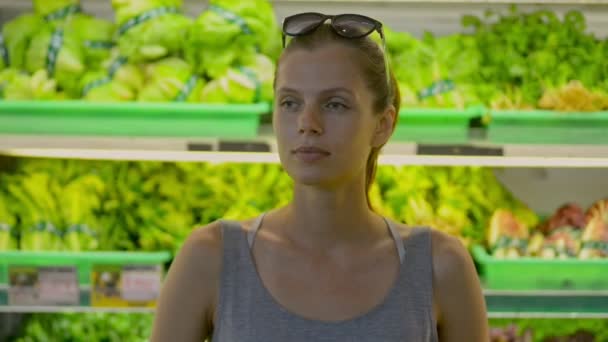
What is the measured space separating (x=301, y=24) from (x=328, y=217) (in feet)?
1.00

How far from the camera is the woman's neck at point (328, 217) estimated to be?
54.8 inches

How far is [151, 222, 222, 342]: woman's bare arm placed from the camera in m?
1.38

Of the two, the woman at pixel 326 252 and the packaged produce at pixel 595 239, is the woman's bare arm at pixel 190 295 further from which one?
the packaged produce at pixel 595 239

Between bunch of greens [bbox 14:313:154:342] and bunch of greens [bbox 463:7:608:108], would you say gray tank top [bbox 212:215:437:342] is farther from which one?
bunch of greens [bbox 14:313:154:342]

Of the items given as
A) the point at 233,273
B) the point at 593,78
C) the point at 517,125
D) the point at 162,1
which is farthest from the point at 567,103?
the point at 233,273

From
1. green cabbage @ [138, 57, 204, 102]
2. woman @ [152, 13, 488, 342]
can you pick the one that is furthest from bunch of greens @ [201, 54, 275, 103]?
woman @ [152, 13, 488, 342]

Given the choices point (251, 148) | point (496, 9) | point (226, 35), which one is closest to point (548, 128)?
point (496, 9)

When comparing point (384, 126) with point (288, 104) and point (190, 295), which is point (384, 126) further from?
point (190, 295)

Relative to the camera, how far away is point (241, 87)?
245 centimetres

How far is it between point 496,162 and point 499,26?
18.2 inches

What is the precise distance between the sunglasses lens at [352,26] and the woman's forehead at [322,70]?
0.09 feet

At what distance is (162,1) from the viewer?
104 inches

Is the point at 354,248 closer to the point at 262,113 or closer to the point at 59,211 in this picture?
the point at 262,113

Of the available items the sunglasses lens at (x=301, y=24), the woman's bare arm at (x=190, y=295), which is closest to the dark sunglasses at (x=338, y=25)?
the sunglasses lens at (x=301, y=24)
